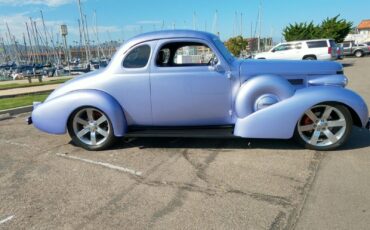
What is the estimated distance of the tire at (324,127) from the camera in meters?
4.74

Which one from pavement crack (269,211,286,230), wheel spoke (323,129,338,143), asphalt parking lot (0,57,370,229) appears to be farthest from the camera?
wheel spoke (323,129,338,143)

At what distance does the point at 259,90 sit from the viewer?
484cm

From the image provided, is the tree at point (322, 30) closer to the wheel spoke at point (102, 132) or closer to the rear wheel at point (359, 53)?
the rear wheel at point (359, 53)

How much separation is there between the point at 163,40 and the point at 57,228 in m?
3.21

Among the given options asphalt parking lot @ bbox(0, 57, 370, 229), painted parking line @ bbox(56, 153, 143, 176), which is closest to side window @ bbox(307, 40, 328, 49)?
asphalt parking lot @ bbox(0, 57, 370, 229)

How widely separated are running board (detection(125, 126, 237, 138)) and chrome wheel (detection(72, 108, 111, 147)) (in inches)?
17.8

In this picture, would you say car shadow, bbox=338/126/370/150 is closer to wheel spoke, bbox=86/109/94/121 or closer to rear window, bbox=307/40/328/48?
wheel spoke, bbox=86/109/94/121

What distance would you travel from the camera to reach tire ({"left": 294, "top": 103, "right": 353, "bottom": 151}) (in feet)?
15.5

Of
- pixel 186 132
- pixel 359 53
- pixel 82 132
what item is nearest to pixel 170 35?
pixel 186 132

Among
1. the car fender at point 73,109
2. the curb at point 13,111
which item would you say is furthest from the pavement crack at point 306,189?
the curb at point 13,111

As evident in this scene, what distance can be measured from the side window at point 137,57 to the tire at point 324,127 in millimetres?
2554

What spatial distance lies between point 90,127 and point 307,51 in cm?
1946

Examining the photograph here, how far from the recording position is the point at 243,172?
4.20 meters

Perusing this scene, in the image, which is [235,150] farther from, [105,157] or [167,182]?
[105,157]
